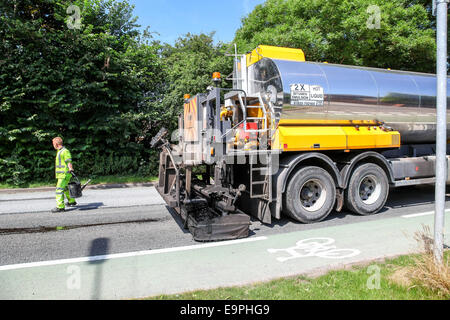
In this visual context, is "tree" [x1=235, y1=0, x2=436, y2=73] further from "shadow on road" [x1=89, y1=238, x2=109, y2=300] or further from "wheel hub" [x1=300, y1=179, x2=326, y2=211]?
"shadow on road" [x1=89, y1=238, x2=109, y2=300]

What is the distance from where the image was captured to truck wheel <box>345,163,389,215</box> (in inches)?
261

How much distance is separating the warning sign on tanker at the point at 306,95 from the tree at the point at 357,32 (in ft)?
25.5

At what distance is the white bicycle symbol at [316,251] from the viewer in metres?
4.51

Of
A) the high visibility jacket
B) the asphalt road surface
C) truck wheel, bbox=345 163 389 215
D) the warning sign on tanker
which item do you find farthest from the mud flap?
the high visibility jacket

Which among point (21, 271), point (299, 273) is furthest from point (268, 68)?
point (21, 271)

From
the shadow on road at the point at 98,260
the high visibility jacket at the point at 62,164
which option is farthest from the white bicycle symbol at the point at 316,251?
the high visibility jacket at the point at 62,164

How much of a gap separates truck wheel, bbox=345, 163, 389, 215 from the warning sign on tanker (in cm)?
174

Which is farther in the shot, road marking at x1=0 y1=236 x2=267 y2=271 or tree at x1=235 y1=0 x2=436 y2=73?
tree at x1=235 y1=0 x2=436 y2=73

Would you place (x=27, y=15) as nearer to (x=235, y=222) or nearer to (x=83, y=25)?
(x=83, y=25)

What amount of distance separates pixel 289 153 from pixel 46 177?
923cm

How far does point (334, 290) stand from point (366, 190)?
4.25 metres

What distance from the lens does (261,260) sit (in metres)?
4.36

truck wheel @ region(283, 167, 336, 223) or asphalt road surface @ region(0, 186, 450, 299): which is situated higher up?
truck wheel @ region(283, 167, 336, 223)

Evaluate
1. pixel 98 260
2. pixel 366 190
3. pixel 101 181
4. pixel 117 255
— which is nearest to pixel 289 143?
pixel 366 190
